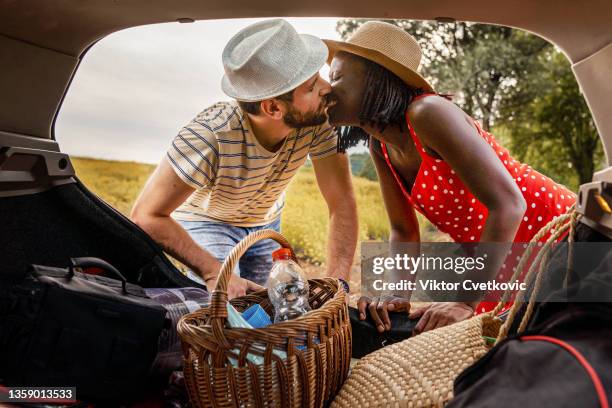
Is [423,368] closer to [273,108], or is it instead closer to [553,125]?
[273,108]

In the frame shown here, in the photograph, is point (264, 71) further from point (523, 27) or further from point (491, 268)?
point (491, 268)

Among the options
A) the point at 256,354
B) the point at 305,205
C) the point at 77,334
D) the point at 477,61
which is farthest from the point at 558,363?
the point at 477,61

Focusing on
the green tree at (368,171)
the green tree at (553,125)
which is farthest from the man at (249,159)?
the green tree at (553,125)

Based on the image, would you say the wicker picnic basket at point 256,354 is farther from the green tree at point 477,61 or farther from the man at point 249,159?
the green tree at point 477,61

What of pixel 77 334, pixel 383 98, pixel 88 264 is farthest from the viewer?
pixel 383 98

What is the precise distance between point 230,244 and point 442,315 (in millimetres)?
826

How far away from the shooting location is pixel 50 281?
1204mm

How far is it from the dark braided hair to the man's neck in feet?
0.96

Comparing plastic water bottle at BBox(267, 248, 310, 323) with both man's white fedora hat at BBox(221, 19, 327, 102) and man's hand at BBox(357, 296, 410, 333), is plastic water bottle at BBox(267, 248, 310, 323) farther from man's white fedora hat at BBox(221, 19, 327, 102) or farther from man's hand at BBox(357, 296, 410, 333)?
man's white fedora hat at BBox(221, 19, 327, 102)

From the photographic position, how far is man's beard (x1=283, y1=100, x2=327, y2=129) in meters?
1.73

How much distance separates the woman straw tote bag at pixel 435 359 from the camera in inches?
36.7

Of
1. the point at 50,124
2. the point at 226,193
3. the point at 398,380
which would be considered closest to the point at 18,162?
the point at 50,124

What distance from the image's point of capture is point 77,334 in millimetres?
1218

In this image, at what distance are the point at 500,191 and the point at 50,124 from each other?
1129mm
